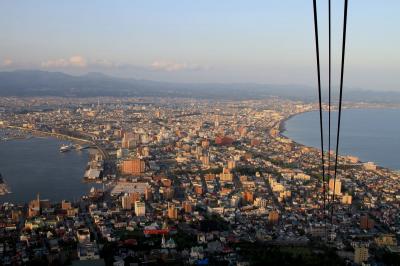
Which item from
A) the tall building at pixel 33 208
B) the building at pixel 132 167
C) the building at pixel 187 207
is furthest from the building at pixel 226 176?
the tall building at pixel 33 208

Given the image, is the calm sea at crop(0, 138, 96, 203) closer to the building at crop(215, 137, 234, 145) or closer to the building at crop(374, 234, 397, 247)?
the building at crop(215, 137, 234, 145)

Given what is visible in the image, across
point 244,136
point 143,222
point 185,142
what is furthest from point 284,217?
point 244,136

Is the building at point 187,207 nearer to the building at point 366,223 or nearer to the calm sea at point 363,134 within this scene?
the building at point 366,223

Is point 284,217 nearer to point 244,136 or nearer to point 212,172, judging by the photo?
point 212,172

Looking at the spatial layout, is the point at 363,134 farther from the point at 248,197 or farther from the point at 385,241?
the point at 385,241

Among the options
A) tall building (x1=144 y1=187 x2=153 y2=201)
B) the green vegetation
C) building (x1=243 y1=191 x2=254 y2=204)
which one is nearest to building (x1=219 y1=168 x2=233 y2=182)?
building (x1=243 y1=191 x2=254 y2=204)

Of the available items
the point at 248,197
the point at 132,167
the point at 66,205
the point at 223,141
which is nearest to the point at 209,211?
the point at 248,197
